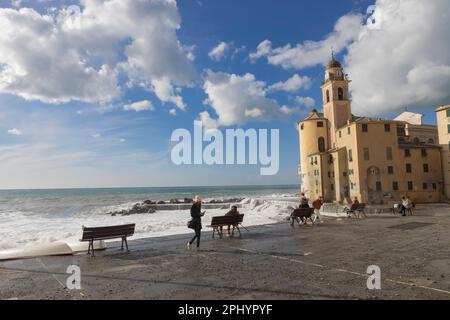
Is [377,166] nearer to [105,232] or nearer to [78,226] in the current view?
[78,226]

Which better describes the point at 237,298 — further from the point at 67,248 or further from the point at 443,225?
the point at 443,225

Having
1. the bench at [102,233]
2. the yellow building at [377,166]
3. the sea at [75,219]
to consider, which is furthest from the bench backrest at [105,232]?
the yellow building at [377,166]

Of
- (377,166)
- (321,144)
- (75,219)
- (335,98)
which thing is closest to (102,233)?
(75,219)

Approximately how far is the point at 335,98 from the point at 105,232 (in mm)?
50273

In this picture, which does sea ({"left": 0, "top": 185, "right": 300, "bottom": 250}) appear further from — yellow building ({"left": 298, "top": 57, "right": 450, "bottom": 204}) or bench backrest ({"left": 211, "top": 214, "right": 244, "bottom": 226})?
yellow building ({"left": 298, "top": 57, "right": 450, "bottom": 204})

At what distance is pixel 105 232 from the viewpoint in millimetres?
11211

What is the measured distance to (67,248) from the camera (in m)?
10.9

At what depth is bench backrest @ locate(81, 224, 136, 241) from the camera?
10828 mm

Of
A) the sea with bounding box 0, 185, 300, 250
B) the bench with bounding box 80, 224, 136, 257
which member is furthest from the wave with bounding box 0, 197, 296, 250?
the bench with bounding box 80, 224, 136, 257

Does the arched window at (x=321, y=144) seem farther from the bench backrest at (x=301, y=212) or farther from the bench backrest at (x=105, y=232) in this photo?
the bench backrest at (x=105, y=232)

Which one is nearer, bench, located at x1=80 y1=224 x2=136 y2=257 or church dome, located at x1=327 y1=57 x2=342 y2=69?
bench, located at x1=80 y1=224 x2=136 y2=257

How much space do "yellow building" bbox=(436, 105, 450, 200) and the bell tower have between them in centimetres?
1335

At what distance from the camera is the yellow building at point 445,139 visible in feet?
134
